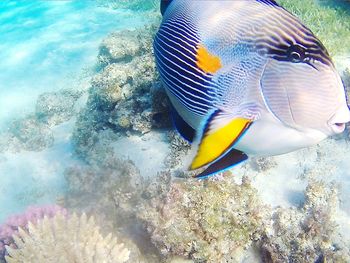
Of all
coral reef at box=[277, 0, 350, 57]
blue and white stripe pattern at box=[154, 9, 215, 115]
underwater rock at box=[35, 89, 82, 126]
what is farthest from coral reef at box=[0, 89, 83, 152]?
blue and white stripe pattern at box=[154, 9, 215, 115]

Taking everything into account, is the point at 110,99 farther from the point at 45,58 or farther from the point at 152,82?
the point at 45,58

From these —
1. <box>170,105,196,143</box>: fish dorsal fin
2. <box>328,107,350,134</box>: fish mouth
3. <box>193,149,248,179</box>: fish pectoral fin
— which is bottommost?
<box>170,105,196,143</box>: fish dorsal fin

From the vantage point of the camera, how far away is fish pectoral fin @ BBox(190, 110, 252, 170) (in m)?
0.97

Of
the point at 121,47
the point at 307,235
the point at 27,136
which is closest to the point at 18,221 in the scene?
the point at 307,235

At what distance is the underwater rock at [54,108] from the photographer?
25.0 ft

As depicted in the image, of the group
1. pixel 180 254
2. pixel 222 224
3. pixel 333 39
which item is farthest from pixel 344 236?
pixel 333 39

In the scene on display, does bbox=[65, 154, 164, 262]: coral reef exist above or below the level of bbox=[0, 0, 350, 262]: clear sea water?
above

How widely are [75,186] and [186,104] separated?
3812 millimetres

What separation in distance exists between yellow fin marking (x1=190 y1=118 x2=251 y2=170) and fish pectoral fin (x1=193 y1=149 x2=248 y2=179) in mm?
58

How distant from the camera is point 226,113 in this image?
1.02 m

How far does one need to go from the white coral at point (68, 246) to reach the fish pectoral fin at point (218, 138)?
224 centimetres

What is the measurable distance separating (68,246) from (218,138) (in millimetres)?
2554

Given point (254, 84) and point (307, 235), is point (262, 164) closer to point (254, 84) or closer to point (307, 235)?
point (307, 235)

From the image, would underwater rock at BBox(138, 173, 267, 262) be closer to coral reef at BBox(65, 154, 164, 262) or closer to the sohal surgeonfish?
coral reef at BBox(65, 154, 164, 262)
